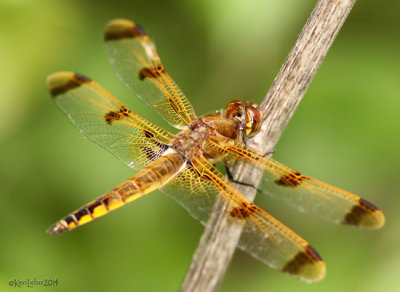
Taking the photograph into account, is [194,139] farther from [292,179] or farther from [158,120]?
[292,179]

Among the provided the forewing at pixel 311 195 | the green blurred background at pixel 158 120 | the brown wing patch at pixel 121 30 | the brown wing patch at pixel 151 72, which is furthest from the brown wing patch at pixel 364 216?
the brown wing patch at pixel 121 30

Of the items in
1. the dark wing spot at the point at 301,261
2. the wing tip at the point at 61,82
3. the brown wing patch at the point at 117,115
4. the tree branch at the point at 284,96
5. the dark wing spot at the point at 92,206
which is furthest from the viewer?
the brown wing patch at the point at 117,115

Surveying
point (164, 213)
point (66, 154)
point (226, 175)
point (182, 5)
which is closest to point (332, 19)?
point (226, 175)

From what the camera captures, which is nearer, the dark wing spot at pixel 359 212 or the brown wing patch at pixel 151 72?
the dark wing spot at pixel 359 212

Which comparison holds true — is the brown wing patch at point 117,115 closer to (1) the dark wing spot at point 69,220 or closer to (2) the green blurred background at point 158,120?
(2) the green blurred background at point 158,120

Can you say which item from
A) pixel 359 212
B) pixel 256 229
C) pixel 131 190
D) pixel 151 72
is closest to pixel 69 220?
pixel 131 190

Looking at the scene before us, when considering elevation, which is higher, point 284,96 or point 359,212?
point 284,96

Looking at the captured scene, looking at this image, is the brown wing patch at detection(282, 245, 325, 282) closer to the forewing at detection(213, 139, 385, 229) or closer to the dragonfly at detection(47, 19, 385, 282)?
the dragonfly at detection(47, 19, 385, 282)

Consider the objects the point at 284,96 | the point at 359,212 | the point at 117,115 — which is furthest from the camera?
the point at 117,115
